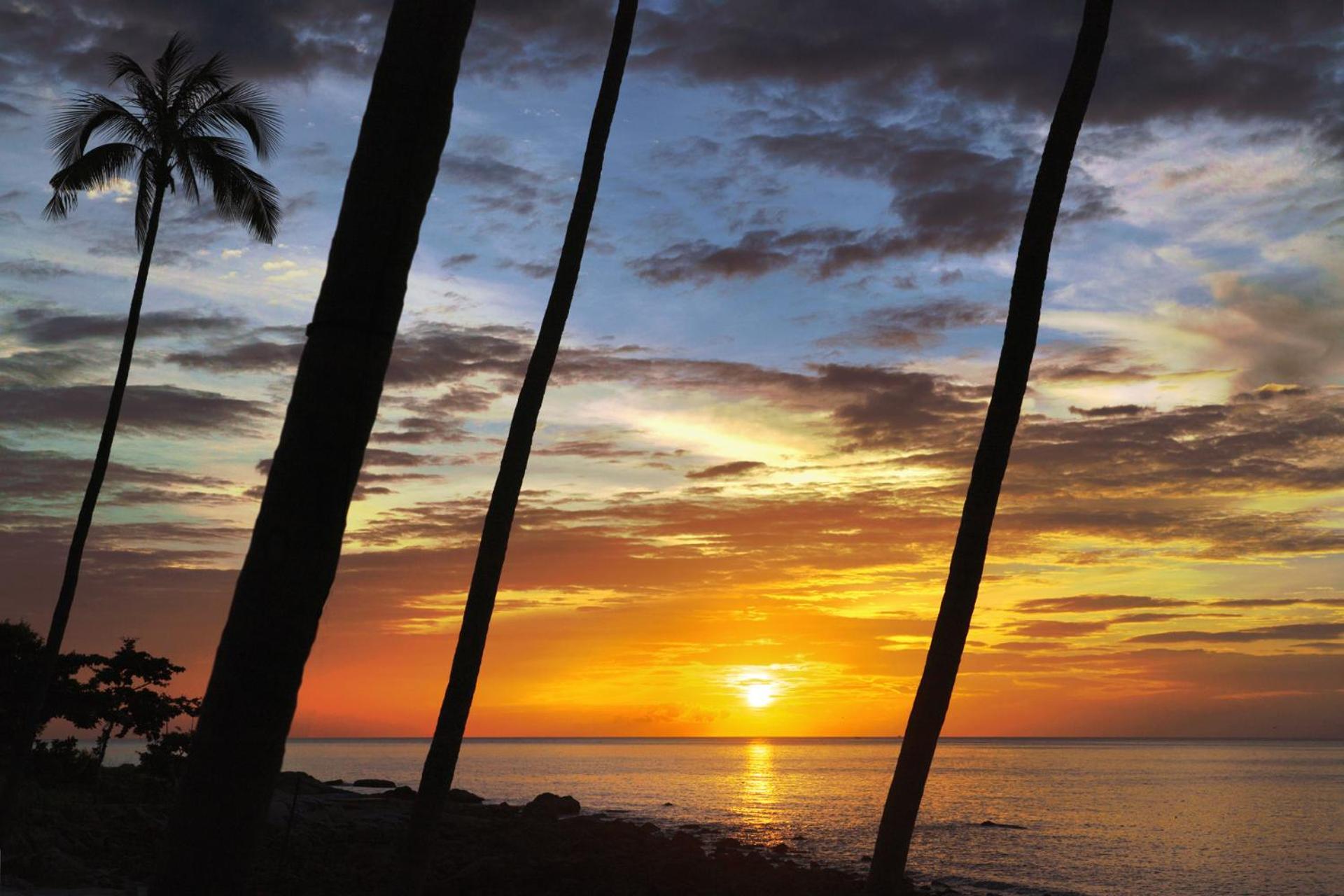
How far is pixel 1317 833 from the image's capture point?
45906 mm

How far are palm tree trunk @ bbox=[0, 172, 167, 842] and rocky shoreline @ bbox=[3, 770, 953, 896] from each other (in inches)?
Answer: 79.5

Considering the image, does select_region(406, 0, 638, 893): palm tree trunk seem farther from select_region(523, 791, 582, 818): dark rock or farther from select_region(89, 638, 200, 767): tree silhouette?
select_region(523, 791, 582, 818): dark rock

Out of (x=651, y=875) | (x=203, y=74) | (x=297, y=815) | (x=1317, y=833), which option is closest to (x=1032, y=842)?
(x=1317, y=833)

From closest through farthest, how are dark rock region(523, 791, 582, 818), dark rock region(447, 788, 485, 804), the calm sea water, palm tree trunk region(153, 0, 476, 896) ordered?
palm tree trunk region(153, 0, 476, 896), the calm sea water, dark rock region(523, 791, 582, 818), dark rock region(447, 788, 485, 804)

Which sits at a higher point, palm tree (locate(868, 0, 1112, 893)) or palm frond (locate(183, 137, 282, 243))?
palm frond (locate(183, 137, 282, 243))

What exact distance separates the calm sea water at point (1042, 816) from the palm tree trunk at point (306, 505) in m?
31.1

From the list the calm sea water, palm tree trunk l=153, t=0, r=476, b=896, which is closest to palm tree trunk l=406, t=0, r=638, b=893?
palm tree trunk l=153, t=0, r=476, b=896

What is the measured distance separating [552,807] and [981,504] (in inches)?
1588

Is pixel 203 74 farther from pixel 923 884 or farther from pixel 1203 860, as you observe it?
pixel 1203 860

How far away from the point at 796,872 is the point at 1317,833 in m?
31.2

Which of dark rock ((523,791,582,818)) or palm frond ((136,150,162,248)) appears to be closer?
palm frond ((136,150,162,248))

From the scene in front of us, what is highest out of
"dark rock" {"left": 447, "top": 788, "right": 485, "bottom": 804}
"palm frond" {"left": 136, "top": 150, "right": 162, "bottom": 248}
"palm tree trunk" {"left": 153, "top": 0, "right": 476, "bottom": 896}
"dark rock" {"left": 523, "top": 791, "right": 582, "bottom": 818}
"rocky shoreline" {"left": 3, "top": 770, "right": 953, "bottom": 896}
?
"palm frond" {"left": 136, "top": 150, "right": 162, "bottom": 248}

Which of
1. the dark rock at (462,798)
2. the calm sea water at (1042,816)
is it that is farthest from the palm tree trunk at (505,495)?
the dark rock at (462,798)

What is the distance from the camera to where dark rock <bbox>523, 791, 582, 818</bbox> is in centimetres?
4053
